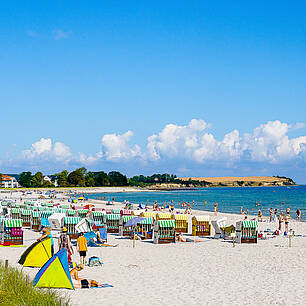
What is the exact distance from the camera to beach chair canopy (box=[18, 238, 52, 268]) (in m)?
14.7

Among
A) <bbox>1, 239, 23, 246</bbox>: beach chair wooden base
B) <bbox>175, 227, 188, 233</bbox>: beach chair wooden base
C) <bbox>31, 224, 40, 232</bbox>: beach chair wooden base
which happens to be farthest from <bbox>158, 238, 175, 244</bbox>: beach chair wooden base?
<bbox>31, 224, 40, 232</bbox>: beach chair wooden base

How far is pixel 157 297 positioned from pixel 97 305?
1.71 meters

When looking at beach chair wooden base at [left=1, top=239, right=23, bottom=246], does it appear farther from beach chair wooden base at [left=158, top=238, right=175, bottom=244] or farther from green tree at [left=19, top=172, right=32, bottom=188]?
green tree at [left=19, top=172, right=32, bottom=188]

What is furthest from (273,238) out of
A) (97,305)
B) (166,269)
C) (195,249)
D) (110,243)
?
(97,305)

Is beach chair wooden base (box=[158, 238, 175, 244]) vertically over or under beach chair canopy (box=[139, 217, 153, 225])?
under

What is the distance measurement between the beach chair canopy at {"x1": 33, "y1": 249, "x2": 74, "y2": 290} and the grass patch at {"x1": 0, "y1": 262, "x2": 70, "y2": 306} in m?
0.62

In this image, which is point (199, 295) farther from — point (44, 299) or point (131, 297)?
point (44, 299)

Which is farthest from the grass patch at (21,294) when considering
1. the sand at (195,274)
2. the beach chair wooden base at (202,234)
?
the beach chair wooden base at (202,234)

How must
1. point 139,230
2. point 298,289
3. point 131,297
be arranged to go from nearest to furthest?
1. point 131,297
2. point 298,289
3. point 139,230

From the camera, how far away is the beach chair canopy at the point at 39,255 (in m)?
14.7

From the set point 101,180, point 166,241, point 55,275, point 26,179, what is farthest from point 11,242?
point 101,180

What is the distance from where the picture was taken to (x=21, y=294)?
9883 millimetres

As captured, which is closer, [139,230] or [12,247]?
[12,247]

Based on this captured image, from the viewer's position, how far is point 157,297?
1133 cm
